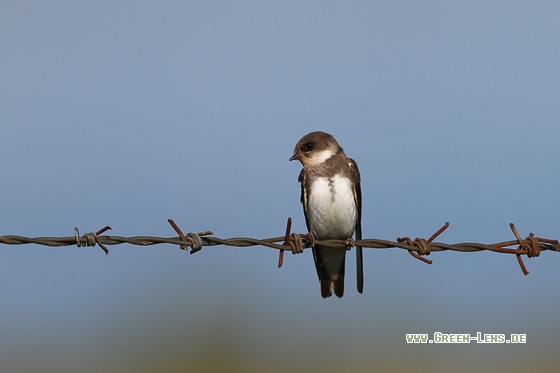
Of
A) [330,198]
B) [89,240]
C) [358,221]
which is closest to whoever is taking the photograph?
[89,240]

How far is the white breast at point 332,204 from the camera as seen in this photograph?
7695 mm

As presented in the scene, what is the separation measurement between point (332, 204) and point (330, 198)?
5 cm

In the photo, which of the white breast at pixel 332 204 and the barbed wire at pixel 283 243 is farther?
the white breast at pixel 332 204

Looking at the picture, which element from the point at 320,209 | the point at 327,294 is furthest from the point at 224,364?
the point at 320,209

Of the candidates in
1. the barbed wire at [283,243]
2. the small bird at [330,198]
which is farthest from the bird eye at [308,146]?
the barbed wire at [283,243]

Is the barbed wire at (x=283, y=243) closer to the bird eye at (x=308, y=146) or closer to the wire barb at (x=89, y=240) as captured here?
the wire barb at (x=89, y=240)

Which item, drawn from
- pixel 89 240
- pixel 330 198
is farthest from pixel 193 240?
pixel 330 198

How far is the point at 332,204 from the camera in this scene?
7688mm

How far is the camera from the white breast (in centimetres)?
770

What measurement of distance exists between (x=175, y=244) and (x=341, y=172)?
312 centimetres

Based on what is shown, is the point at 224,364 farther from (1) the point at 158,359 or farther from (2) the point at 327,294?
(2) the point at 327,294

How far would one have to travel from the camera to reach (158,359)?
1140 centimetres

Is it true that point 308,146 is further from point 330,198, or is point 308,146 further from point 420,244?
point 420,244

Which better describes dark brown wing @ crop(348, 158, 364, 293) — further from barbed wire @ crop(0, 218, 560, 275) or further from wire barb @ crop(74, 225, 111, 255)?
wire barb @ crop(74, 225, 111, 255)
